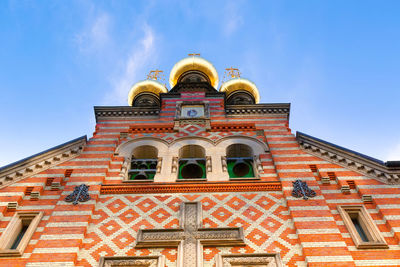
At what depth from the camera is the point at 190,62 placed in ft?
68.1

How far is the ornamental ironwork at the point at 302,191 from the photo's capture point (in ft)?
33.0

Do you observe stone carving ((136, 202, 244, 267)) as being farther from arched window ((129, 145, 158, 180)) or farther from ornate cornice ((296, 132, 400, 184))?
ornate cornice ((296, 132, 400, 184))

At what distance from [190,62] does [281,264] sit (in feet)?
48.1

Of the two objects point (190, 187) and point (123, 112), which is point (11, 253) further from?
point (123, 112)

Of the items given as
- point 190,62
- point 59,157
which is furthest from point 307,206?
point 190,62

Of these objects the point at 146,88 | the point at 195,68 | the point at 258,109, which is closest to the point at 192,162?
the point at 258,109

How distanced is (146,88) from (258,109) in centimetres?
821

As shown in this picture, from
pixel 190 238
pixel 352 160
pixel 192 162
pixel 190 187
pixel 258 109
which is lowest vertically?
pixel 190 238

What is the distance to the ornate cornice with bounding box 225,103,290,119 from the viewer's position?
15.0 metres

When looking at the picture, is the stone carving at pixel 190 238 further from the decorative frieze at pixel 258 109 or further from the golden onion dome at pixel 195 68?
the golden onion dome at pixel 195 68

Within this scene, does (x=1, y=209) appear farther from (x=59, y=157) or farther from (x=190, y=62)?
(x=190, y=62)

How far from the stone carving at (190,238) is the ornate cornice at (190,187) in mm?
1557

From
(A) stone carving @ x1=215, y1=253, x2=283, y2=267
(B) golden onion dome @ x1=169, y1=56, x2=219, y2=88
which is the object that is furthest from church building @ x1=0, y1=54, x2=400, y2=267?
(B) golden onion dome @ x1=169, y1=56, x2=219, y2=88

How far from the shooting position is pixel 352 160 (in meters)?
11.5
